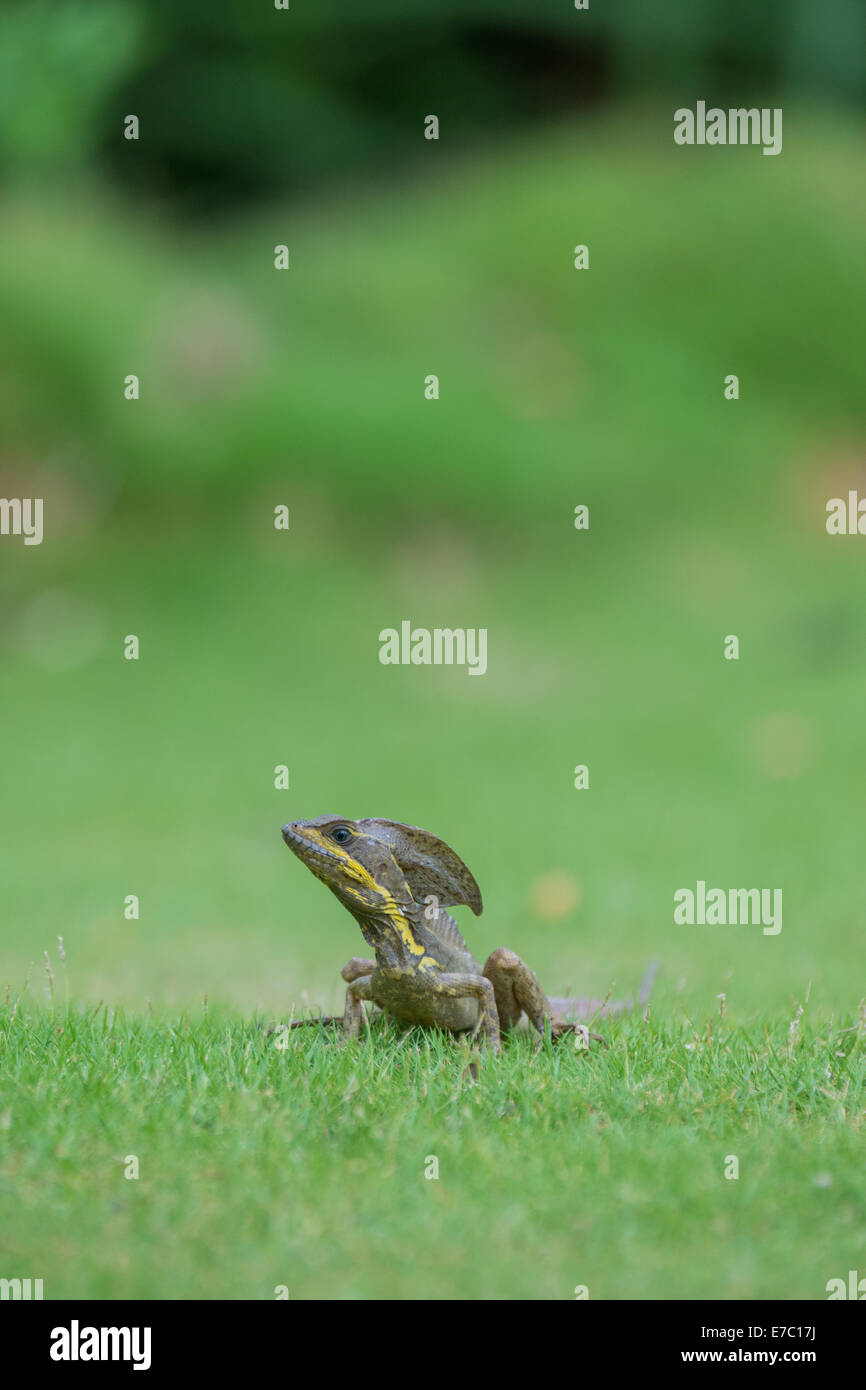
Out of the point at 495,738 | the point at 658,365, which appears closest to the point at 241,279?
the point at 658,365

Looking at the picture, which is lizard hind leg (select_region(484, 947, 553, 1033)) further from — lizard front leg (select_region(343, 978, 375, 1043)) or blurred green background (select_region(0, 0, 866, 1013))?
blurred green background (select_region(0, 0, 866, 1013))

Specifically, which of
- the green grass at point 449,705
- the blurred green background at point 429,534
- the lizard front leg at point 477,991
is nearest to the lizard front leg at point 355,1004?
the green grass at point 449,705

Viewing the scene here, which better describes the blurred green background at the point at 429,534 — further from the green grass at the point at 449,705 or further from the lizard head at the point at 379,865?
the lizard head at the point at 379,865

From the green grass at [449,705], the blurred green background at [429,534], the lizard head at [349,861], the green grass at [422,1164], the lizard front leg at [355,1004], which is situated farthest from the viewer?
the blurred green background at [429,534]

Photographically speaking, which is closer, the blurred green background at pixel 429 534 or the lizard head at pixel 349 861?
the lizard head at pixel 349 861

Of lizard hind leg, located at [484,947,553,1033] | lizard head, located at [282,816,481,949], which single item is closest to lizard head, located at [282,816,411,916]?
lizard head, located at [282,816,481,949]

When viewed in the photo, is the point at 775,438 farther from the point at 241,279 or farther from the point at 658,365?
the point at 241,279
